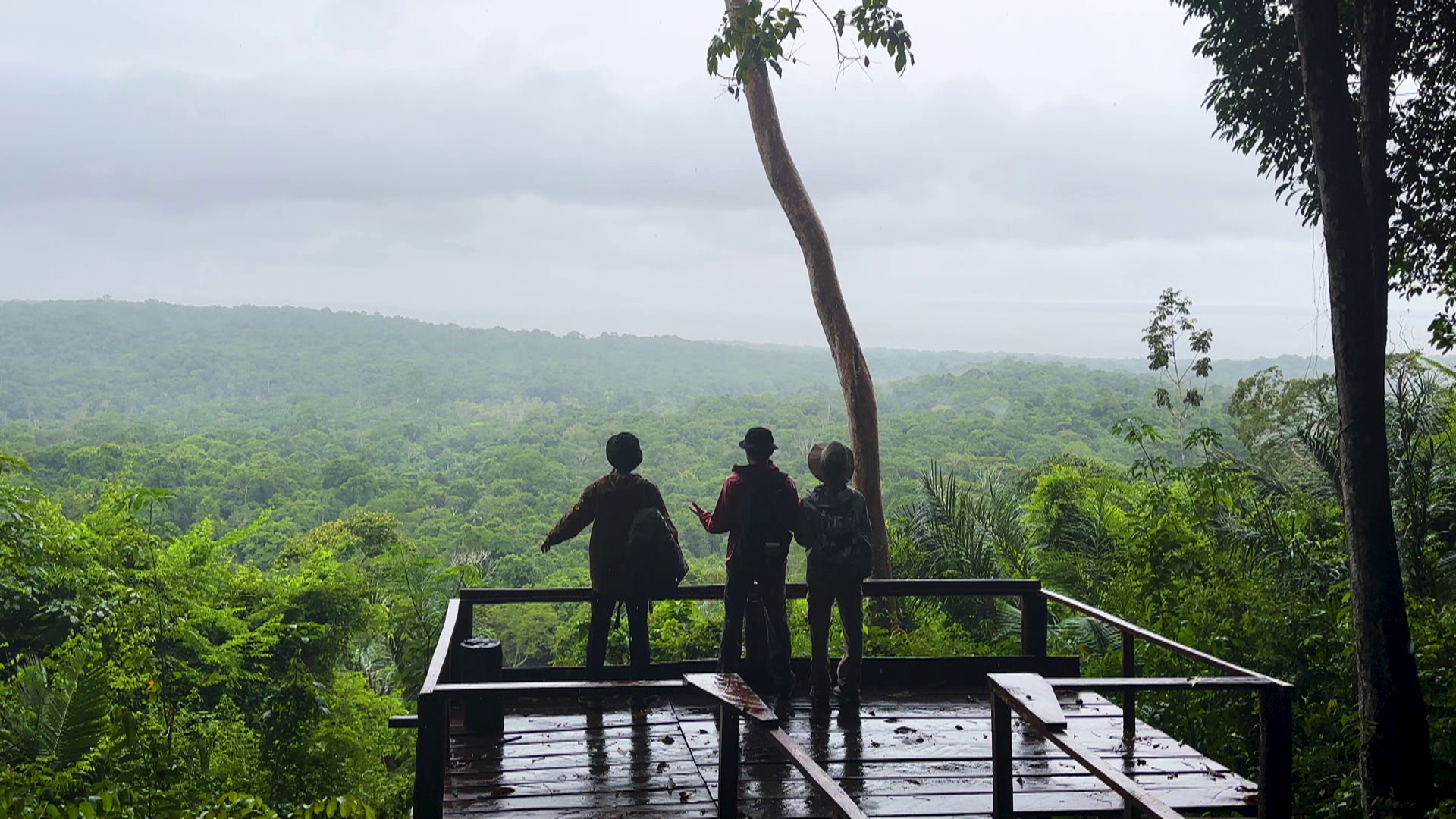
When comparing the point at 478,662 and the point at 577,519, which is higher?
the point at 577,519

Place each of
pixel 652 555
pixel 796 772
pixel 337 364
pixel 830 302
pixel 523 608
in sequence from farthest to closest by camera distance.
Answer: pixel 337 364 < pixel 523 608 < pixel 830 302 < pixel 652 555 < pixel 796 772

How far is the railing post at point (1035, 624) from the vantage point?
23.1 feet

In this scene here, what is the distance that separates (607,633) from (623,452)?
107 centimetres

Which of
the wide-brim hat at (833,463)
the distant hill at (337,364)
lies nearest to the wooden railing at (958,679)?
the wide-brim hat at (833,463)

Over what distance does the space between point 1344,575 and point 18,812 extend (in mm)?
9738

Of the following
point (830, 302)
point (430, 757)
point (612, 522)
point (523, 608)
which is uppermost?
point (830, 302)

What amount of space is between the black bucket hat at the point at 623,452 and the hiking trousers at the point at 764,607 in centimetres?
79

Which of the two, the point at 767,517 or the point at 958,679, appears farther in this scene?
the point at 958,679

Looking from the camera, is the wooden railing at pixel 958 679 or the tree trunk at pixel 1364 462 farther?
the tree trunk at pixel 1364 462

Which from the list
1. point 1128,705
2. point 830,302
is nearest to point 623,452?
point 1128,705

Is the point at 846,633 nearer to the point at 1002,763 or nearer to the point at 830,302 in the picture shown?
the point at 1002,763

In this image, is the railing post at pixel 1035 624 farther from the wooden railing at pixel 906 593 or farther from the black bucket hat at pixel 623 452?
the black bucket hat at pixel 623 452

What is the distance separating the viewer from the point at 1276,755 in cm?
432

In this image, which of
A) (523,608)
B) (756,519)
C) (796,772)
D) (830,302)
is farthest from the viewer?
(523,608)
